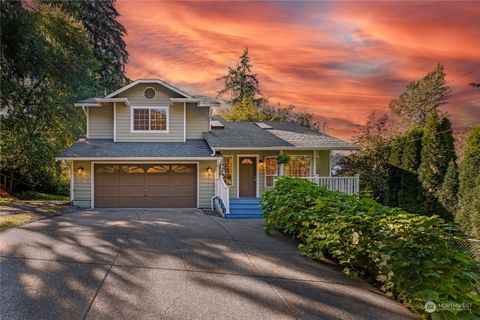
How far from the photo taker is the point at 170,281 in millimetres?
4254

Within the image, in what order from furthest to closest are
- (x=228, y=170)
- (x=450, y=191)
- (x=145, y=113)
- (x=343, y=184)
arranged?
1. (x=145, y=113)
2. (x=228, y=170)
3. (x=343, y=184)
4. (x=450, y=191)

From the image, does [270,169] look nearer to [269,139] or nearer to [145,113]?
[269,139]

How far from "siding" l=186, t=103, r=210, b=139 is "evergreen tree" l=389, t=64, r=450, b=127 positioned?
22.0 meters

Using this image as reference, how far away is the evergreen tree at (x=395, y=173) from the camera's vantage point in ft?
49.0

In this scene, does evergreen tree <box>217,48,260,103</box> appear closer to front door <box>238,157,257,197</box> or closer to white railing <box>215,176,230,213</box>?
front door <box>238,157,257,197</box>

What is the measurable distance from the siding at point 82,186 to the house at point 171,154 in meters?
0.04

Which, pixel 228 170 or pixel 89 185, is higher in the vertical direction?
pixel 228 170

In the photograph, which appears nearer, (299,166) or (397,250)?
(397,250)

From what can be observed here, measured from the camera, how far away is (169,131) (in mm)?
14930

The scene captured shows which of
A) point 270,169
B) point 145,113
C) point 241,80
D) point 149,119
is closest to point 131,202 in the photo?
point 149,119

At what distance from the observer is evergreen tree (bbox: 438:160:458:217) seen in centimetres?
1162

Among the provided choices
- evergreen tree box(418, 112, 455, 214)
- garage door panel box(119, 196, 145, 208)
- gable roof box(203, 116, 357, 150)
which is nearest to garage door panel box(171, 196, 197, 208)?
garage door panel box(119, 196, 145, 208)

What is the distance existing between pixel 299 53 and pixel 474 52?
6.80 meters

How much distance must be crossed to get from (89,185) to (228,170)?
6.39 meters
